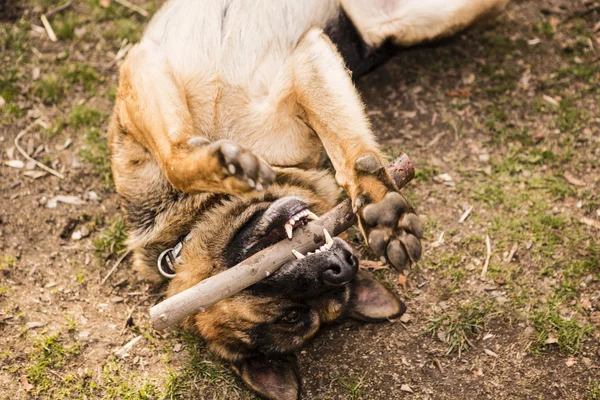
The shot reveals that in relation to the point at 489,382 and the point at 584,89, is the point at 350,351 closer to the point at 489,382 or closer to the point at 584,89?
the point at 489,382

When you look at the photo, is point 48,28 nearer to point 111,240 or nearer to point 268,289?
point 111,240

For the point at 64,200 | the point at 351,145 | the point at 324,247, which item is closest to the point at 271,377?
the point at 324,247

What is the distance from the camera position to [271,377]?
394cm

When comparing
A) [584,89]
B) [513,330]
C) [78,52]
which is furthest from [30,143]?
[584,89]

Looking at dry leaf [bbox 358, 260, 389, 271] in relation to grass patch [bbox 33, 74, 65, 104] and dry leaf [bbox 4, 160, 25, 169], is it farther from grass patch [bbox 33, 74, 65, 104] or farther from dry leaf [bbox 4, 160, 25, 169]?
grass patch [bbox 33, 74, 65, 104]

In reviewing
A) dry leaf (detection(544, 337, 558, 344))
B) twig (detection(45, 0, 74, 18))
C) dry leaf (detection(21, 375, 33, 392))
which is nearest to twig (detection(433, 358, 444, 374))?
dry leaf (detection(544, 337, 558, 344))

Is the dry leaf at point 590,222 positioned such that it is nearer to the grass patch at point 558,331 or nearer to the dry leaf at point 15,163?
the grass patch at point 558,331

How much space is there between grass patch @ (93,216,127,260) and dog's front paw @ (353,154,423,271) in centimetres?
201

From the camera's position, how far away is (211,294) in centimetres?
342

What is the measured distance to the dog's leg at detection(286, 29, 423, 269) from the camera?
345 centimetres

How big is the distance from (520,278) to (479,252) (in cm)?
34

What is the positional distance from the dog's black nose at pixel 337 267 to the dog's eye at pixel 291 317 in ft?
1.19

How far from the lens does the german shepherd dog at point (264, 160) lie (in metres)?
3.62

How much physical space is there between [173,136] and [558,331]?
9.06 ft
